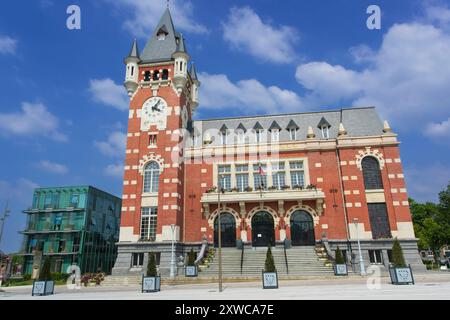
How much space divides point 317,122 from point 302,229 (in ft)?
44.7

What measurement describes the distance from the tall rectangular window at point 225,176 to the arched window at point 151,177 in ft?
24.2

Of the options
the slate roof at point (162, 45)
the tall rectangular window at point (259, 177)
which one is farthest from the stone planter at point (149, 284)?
the slate roof at point (162, 45)

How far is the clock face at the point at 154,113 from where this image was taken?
3756 cm

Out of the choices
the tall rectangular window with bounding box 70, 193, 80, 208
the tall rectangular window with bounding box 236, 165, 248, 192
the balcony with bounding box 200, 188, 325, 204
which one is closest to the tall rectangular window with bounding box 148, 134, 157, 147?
the balcony with bounding box 200, 188, 325, 204

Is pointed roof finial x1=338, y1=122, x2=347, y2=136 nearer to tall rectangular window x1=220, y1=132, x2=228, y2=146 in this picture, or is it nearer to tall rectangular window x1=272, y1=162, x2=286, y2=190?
tall rectangular window x1=272, y1=162, x2=286, y2=190

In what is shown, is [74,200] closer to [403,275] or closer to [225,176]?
[225,176]

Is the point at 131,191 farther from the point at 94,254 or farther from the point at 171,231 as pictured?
the point at 94,254

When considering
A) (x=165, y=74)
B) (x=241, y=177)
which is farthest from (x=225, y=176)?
(x=165, y=74)

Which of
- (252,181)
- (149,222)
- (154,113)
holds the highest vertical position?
(154,113)

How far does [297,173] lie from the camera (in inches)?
1430

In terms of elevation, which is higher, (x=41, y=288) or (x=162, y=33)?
(x=162, y=33)

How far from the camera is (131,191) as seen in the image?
35.4 metres
